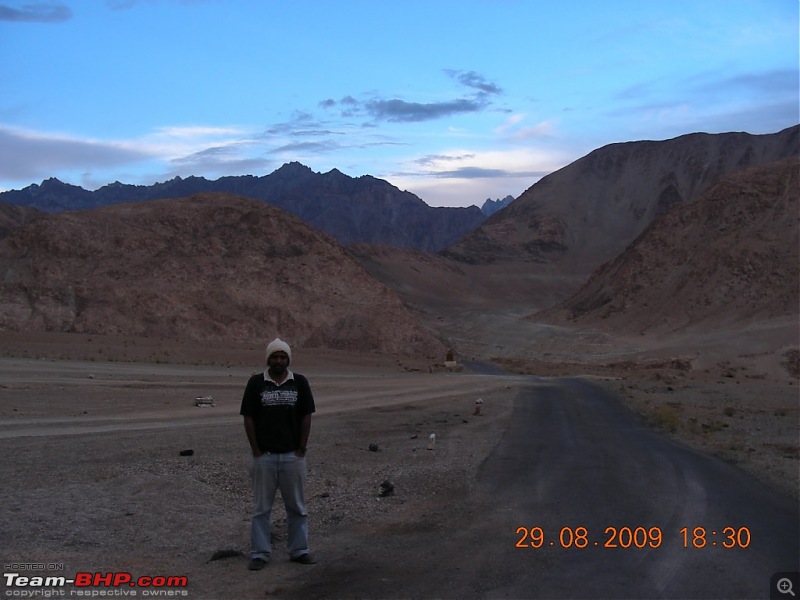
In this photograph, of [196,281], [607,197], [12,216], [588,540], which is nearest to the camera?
[588,540]

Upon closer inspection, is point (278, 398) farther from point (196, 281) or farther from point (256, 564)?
point (196, 281)

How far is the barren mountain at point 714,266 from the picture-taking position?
2982 inches

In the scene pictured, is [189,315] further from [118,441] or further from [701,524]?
[701,524]

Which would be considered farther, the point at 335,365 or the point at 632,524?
the point at 335,365

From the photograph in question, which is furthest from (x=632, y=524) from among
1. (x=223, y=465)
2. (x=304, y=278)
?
(x=304, y=278)

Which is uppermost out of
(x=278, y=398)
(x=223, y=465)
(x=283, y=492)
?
(x=278, y=398)

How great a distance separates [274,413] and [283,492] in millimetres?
781

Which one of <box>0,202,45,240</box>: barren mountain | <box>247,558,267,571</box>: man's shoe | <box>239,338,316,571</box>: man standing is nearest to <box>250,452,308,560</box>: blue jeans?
<box>239,338,316,571</box>: man standing

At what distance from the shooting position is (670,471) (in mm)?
13141

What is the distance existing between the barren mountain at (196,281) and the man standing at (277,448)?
51.8 metres

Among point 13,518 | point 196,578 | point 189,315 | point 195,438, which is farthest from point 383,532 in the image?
point 189,315

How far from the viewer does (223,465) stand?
1359 centimetres

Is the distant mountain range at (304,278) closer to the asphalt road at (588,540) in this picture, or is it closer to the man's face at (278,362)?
the asphalt road at (588,540)

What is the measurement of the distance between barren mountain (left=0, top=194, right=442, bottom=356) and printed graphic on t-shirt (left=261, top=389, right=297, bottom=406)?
5187 centimetres
